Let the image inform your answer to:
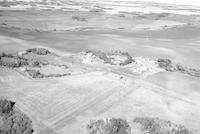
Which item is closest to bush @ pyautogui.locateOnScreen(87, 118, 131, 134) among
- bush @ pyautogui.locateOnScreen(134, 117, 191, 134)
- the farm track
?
bush @ pyautogui.locateOnScreen(134, 117, 191, 134)

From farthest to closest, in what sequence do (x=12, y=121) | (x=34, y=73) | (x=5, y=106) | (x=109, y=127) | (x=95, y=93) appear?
Answer: (x=34, y=73)
(x=95, y=93)
(x=5, y=106)
(x=12, y=121)
(x=109, y=127)

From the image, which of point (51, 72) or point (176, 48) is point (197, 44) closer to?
point (176, 48)

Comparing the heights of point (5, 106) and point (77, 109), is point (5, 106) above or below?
above

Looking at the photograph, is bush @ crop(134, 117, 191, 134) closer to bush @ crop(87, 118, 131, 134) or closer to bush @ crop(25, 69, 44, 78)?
bush @ crop(87, 118, 131, 134)

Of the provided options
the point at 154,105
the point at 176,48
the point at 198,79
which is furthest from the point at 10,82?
the point at 176,48

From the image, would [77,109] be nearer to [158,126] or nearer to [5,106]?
[5,106]

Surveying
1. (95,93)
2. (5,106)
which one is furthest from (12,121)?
(95,93)
